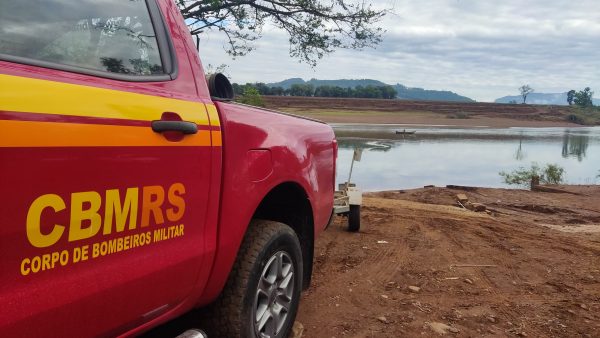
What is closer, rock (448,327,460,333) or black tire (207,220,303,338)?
black tire (207,220,303,338)

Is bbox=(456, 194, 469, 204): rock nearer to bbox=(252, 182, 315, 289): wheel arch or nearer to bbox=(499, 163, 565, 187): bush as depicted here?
bbox=(499, 163, 565, 187): bush

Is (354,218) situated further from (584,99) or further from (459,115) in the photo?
(584,99)

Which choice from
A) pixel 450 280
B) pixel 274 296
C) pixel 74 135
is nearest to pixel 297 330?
pixel 274 296

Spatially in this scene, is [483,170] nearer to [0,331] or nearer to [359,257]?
[359,257]

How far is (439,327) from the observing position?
393cm

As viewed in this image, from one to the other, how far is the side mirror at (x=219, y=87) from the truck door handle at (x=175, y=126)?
46 cm

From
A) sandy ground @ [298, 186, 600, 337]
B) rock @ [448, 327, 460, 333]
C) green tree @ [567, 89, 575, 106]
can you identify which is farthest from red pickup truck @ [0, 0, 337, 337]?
green tree @ [567, 89, 575, 106]

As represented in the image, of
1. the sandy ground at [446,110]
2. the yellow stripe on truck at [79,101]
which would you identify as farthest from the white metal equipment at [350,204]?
the sandy ground at [446,110]

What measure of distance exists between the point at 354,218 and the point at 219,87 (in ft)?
14.8

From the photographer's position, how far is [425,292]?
4.74 meters

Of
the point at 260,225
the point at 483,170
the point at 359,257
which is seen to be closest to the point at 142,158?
the point at 260,225

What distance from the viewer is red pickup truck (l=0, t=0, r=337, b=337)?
1600mm

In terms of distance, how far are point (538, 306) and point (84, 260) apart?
3853mm

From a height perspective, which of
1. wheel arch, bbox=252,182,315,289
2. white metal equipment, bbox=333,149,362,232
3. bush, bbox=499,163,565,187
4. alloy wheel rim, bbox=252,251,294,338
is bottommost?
bush, bbox=499,163,565,187
